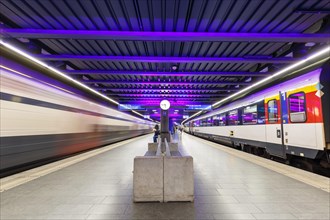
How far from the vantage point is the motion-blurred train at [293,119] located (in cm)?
508

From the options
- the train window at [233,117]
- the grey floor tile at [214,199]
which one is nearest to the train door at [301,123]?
the grey floor tile at [214,199]

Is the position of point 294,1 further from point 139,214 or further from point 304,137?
point 139,214

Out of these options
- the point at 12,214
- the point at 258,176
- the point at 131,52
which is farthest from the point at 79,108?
the point at 258,176

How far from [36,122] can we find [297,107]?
8387 millimetres

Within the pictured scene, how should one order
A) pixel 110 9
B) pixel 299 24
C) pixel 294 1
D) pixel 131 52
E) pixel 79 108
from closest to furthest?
pixel 294 1 < pixel 110 9 < pixel 299 24 < pixel 131 52 < pixel 79 108

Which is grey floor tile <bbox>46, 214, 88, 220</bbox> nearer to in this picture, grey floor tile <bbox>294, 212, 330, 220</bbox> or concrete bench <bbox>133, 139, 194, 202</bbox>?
concrete bench <bbox>133, 139, 194, 202</bbox>

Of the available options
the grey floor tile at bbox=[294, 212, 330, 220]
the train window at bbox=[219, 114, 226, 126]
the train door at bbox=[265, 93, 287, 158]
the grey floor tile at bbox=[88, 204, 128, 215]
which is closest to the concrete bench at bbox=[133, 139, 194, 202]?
the grey floor tile at bbox=[88, 204, 128, 215]

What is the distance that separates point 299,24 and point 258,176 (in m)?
4.53

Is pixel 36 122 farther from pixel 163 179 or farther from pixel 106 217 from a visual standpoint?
pixel 163 179

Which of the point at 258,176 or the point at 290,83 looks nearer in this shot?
the point at 258,176

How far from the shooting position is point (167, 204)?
3.41 metres

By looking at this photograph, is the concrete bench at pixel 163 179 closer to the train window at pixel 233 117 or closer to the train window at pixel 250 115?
the train window at pixel 250 115

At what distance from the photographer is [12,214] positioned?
2996mm

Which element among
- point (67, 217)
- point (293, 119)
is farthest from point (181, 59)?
point (67, 217)
